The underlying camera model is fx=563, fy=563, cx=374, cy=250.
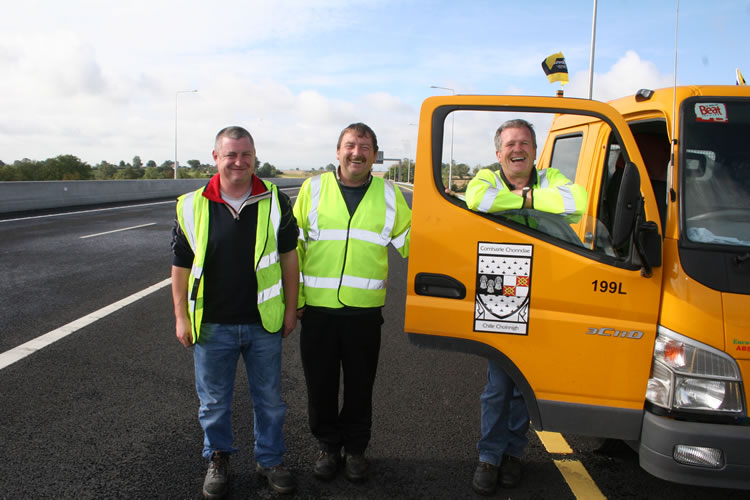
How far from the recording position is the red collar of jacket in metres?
2.89

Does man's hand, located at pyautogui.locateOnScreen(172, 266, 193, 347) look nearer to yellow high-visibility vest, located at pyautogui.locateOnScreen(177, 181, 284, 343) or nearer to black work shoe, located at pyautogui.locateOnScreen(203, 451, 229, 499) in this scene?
yellow high-visibility vest, located at pyautogui.locateOnScreen(177, 181, 284, 343)

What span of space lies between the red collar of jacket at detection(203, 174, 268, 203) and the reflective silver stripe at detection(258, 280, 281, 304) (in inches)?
19.8

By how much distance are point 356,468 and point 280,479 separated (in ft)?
1.37

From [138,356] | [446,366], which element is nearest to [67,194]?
[138,356]

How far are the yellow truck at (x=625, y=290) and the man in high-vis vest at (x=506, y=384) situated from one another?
13cm

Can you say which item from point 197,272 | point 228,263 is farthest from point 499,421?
point 197,272

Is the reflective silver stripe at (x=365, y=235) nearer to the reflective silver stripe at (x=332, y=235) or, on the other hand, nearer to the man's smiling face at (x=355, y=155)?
the reflective silver stripe at (x=332, y=235)

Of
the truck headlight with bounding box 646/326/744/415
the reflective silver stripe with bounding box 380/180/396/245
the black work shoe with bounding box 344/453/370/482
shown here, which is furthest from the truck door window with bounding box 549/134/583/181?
the black work shoe with bounding box 344/453/370/482

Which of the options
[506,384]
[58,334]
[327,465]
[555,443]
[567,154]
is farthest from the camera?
[58,334]

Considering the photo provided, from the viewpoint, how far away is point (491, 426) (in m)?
3.03

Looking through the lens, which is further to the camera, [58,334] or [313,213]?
[58,334]

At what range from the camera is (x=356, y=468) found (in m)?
3.06

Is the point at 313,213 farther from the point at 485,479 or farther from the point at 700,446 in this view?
the point at 700,446

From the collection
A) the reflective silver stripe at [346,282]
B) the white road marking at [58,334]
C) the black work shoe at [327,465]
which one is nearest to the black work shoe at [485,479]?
the black work shoe at [327,465]
